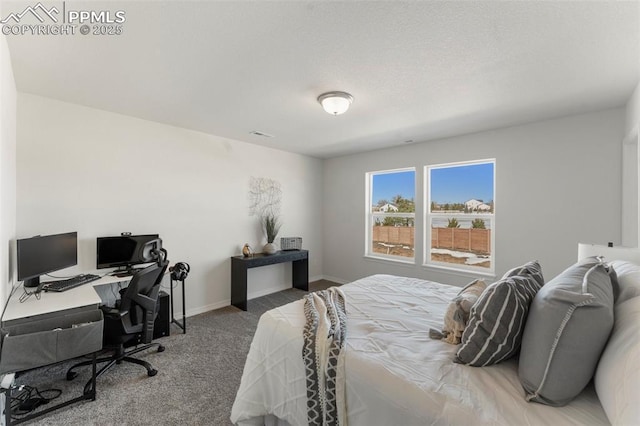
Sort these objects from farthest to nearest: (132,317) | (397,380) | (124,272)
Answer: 1. (124,272)
2. (132,317)
3. (397,380)

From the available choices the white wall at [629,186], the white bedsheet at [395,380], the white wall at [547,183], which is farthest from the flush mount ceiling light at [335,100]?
the white wall at [629,186]

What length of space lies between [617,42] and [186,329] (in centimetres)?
441

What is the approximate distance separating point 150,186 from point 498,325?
11.9 ft

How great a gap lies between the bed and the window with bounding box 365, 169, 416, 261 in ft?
8.11

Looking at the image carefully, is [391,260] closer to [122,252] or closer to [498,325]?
[498,325]

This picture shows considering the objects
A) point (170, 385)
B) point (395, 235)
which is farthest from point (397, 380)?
point (395, 235)

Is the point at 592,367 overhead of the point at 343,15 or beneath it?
beneath

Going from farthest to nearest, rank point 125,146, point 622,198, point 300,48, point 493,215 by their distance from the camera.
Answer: point 493,215 < point 125,146 < point 622,198 < point 300,48

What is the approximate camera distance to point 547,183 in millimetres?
3121

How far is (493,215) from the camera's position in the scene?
11.8 feet

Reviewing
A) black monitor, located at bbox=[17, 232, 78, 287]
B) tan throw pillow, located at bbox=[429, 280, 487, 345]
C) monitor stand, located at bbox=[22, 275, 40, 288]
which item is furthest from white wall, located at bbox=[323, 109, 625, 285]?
monitor stand, located at bbox=[22, 275, 40, 288]

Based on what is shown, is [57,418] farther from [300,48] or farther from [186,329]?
[300,48]

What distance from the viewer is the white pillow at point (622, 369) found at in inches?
30.2

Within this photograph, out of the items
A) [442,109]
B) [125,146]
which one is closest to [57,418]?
[125,146]
